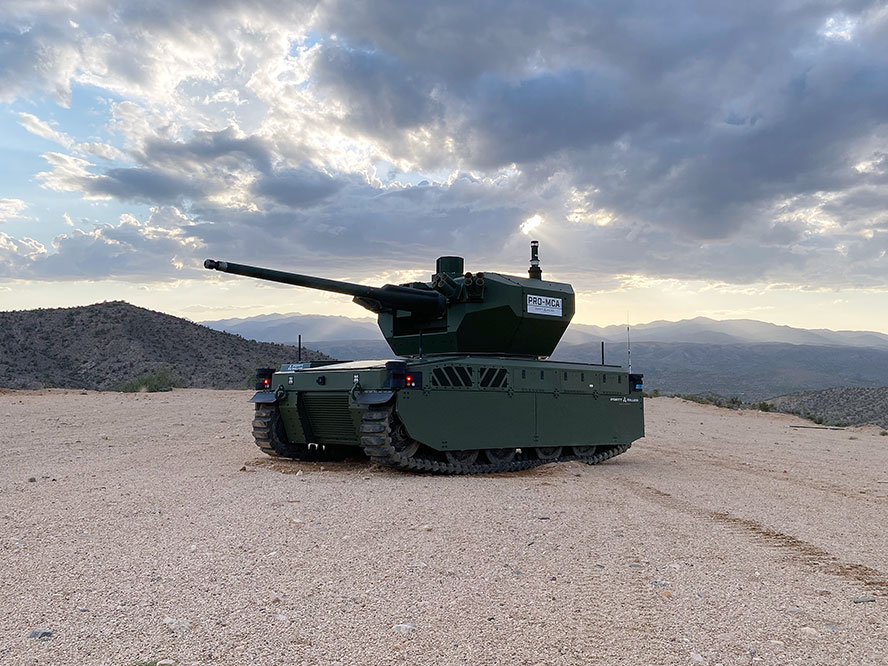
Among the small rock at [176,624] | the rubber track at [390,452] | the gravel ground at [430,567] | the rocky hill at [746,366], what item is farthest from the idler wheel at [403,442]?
the rocky hill at [746,366]

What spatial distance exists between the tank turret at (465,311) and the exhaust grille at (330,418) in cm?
144

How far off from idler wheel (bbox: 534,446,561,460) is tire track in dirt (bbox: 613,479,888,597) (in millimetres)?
3090

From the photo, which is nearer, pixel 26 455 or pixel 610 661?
pixel 610 661

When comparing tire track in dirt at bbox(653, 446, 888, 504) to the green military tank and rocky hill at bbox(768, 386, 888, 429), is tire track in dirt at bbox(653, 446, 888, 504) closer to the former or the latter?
the green military tank

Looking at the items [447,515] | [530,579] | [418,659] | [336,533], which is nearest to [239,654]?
[418,659]

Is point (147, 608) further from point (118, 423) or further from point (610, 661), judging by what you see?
point (118, 423)

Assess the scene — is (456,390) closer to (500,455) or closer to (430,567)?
(500,455)

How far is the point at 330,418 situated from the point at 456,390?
1976 mm

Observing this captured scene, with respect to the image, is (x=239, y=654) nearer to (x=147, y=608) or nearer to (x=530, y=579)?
(x=147, y=608)

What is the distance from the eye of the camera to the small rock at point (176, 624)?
4363 millimetres

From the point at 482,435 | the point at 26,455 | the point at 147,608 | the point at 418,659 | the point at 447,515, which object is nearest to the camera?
the point at 418,659

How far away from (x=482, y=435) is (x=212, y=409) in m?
14.0

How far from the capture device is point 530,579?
5504 millimetres

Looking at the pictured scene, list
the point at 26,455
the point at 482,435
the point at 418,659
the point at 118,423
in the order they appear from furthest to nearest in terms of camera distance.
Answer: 1. the point at 118,423
2. the point at 26,455
3. the point at 482,435
4. the point at 418,659
